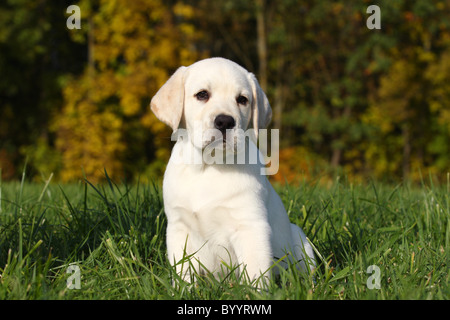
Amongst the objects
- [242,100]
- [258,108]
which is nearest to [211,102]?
[242,100]

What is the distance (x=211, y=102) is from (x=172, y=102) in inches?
10.8

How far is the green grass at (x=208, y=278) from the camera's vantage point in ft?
8.68

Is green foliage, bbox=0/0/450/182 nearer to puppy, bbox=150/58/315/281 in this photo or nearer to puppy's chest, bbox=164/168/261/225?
puppy, bbox=150/58/315/281

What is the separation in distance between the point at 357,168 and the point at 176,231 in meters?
17.1

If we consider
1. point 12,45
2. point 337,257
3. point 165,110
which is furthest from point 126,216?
point 12,45

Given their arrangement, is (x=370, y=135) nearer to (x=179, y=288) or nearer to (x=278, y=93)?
(x=278, y=93)

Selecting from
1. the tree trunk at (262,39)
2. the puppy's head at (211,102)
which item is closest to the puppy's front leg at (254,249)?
the puppy's head at (211,102)

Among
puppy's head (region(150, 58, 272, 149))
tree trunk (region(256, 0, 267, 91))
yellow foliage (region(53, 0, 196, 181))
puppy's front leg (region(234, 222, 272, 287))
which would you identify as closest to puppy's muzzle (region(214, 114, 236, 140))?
puppy's head (region(150, 58, 272, 149))

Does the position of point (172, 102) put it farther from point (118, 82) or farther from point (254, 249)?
point (118, 82)

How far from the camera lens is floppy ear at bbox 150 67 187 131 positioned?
318cm

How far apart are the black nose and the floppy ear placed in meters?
0.30

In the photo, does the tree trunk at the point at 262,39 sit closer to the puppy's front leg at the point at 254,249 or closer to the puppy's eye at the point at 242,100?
the puppy's eye at the point at 242,100

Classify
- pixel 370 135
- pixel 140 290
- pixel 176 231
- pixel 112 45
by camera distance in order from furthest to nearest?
pixel 370 135 → pixel 112 45 → pixel 176 231 → pixel 140 290

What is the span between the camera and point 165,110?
3211 mm
